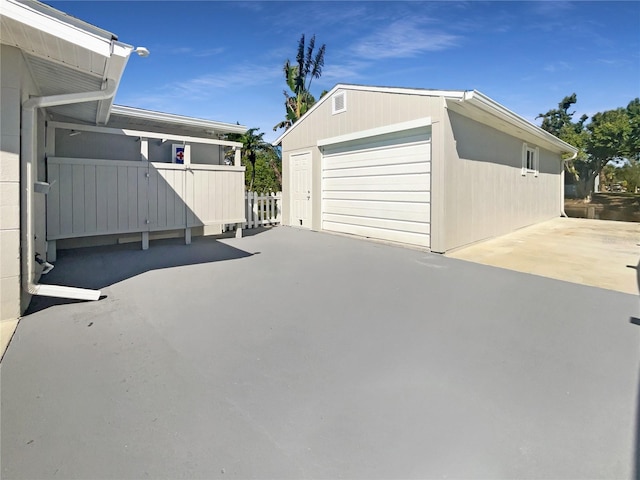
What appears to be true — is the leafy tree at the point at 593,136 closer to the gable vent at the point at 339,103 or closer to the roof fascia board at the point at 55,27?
the gable vent at the point at 339,103

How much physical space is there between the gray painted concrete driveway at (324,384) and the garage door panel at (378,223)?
2730mm

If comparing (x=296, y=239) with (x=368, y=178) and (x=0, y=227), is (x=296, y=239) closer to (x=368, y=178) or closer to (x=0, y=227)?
(x=368, y=178)

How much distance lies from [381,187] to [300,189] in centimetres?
304

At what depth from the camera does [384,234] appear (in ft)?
24.3

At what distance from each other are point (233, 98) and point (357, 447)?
46.2 ft

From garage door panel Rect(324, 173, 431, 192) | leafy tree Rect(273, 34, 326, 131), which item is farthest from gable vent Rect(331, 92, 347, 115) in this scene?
leafy tree Rect(273, 34, 326, 131)

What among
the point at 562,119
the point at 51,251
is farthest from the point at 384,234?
the point at 562,119

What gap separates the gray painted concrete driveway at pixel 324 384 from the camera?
1456 mm

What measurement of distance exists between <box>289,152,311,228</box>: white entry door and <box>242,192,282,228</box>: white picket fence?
61 cm

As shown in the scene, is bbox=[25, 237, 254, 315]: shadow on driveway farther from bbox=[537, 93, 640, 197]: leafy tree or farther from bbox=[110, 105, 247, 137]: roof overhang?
bbox=[537, 93, 640, 197]: leafy tree

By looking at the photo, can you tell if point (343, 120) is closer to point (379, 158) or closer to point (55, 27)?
point (379, 158)

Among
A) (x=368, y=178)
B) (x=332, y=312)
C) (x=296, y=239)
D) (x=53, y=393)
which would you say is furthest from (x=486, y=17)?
(x=53, y=393)

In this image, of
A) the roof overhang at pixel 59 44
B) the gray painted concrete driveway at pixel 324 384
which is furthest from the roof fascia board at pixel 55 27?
the gray painted concrete driveway at pixel 324 384

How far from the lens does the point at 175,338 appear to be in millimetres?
2664
